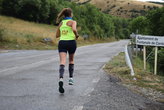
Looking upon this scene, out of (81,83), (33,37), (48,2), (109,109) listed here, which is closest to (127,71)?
(81,83)

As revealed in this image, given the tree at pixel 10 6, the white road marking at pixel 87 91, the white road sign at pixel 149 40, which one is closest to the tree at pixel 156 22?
the white road sign at pixel 149 40

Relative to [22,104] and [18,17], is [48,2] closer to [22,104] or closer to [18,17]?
[18,17]

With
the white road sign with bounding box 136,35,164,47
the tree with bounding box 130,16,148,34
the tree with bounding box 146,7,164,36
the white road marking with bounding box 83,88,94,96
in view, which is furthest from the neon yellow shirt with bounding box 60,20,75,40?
the tree with bounding box 130,16,148,34

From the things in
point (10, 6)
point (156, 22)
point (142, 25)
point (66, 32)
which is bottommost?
point (142, 25)

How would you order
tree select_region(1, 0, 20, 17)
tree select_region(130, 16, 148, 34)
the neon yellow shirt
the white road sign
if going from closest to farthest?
the neon yellow shirt
the white road sign
tree select_region(130, 16, 148, 34)
tree select_region(1, 0, 20, 17)

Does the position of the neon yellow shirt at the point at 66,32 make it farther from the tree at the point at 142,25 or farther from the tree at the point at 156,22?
the tree at the point at 142,25

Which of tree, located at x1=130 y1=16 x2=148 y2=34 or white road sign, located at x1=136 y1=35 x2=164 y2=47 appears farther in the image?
tree, located at x1=130 y1=16 x2=148 y2=34

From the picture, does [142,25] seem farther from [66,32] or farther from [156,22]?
[66,32]

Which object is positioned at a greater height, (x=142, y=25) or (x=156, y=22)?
(x=156, y=22)

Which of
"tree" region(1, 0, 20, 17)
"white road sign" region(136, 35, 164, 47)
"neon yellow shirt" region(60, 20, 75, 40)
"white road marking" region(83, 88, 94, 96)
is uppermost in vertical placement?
"tree" region(1, 0, 20, 17)

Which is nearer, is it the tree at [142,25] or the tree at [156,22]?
the tree at [156,22]

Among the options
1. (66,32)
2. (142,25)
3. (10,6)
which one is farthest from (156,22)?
(10,6)

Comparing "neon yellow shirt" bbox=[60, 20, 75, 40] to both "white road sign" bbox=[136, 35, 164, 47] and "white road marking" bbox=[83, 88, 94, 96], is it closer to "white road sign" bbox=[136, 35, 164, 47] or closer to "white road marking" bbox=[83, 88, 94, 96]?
"white road marking" bbox=[83, 88, 94, 96]

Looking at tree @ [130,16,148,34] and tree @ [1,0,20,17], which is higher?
tree @ [1,0,20,17]
